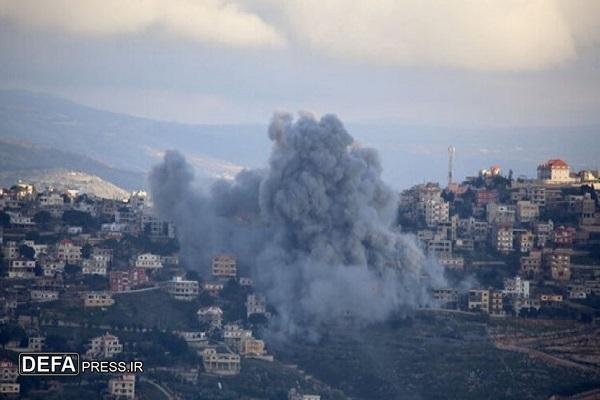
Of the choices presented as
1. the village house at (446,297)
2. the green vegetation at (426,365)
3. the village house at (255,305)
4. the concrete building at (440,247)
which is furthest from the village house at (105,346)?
the concrete building at (440,247)

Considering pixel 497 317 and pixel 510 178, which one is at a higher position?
pixel 510 178

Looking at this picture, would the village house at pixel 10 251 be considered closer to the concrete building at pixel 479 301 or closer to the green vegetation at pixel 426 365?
the green vegetation at pixel 426 365

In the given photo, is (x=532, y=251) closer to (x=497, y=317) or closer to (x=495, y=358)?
(x=497, y=317)

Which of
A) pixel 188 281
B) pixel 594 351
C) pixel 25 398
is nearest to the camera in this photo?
pixel 25 398

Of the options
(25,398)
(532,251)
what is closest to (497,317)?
(532,251)

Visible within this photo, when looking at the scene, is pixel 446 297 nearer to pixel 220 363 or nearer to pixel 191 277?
pixel 191 277
